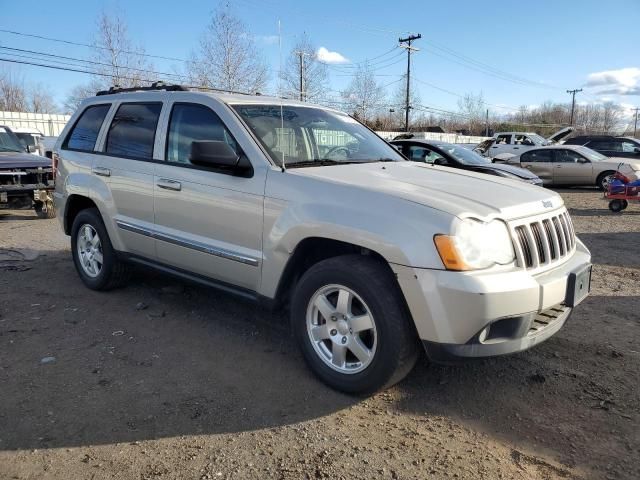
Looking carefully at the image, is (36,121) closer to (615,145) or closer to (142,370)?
(615,145)

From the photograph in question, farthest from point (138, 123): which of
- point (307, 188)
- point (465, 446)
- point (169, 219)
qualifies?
point (465, 446)

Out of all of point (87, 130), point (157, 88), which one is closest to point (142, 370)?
point (157, 88)

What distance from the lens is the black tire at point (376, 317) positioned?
10.1 feet

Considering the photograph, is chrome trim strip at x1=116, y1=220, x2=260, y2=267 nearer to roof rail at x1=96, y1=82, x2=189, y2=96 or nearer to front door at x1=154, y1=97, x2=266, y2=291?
front door at x1=154, y1=97, x2=266, y2=291

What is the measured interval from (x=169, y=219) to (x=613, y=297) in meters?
4.44

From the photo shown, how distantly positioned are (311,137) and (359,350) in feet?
6.05

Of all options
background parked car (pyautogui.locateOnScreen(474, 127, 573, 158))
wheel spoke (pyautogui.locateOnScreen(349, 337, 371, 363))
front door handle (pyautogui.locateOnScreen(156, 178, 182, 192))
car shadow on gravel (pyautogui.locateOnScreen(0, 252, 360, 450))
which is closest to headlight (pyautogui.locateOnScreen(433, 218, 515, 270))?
wheel spoke (pyautogui.locateOnScreen(349, 337, 371, 363))

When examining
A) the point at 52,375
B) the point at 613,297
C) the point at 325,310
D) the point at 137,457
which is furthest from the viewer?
the point at 613,297

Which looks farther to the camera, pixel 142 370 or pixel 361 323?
pixel 142 370

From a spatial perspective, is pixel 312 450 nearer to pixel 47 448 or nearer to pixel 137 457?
pixel 137 457

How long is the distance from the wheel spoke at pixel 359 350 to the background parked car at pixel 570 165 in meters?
15.3

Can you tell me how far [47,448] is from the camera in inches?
112

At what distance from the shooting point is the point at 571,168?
16641 mm

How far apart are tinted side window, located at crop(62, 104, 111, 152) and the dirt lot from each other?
166 cm
